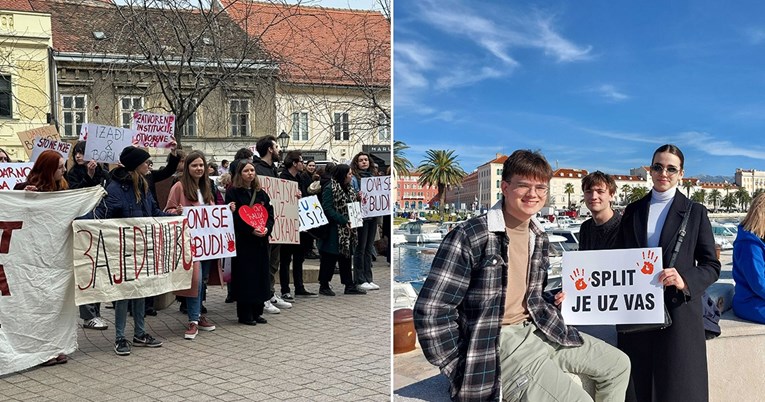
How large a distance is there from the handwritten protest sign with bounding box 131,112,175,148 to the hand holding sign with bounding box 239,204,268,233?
14.7 feet

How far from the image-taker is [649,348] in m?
3.58

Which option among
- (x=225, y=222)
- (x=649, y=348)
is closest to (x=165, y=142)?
(x=225, y=222)

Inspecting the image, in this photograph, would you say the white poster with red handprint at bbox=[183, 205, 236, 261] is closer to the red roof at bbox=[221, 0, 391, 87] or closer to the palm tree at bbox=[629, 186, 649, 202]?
the palm tree at bbox=[629, 186, 649, 202]

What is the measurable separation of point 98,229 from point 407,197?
117 inches

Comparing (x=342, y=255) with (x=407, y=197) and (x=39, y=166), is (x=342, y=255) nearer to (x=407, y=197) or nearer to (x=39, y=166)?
(x=39, y=166)

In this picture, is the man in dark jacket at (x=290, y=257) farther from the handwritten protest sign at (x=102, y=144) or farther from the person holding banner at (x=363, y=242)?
the handwritten protest sign at (x=102, y=144)

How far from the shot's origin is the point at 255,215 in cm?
717

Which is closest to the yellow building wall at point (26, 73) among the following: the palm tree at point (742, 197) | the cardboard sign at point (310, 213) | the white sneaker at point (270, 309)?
the cardboard sign at point (310, 213)

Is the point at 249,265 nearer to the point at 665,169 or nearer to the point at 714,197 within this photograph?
the point at 714,197

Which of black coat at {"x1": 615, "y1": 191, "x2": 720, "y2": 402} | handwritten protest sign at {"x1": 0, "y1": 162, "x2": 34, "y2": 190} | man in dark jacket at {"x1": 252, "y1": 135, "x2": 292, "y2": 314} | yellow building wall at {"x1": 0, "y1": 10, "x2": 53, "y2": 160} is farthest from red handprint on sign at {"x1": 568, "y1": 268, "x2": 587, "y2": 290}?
yellow building wall at {"x1": 0, "y1": 10, "x2": 53, "y2": 160}

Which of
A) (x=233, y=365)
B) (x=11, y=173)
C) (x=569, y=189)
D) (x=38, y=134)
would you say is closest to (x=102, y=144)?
(x=11, y=173)

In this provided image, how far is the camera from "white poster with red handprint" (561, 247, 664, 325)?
3.32 metres

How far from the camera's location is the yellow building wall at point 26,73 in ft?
100

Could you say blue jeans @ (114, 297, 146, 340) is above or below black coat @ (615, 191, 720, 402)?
below
